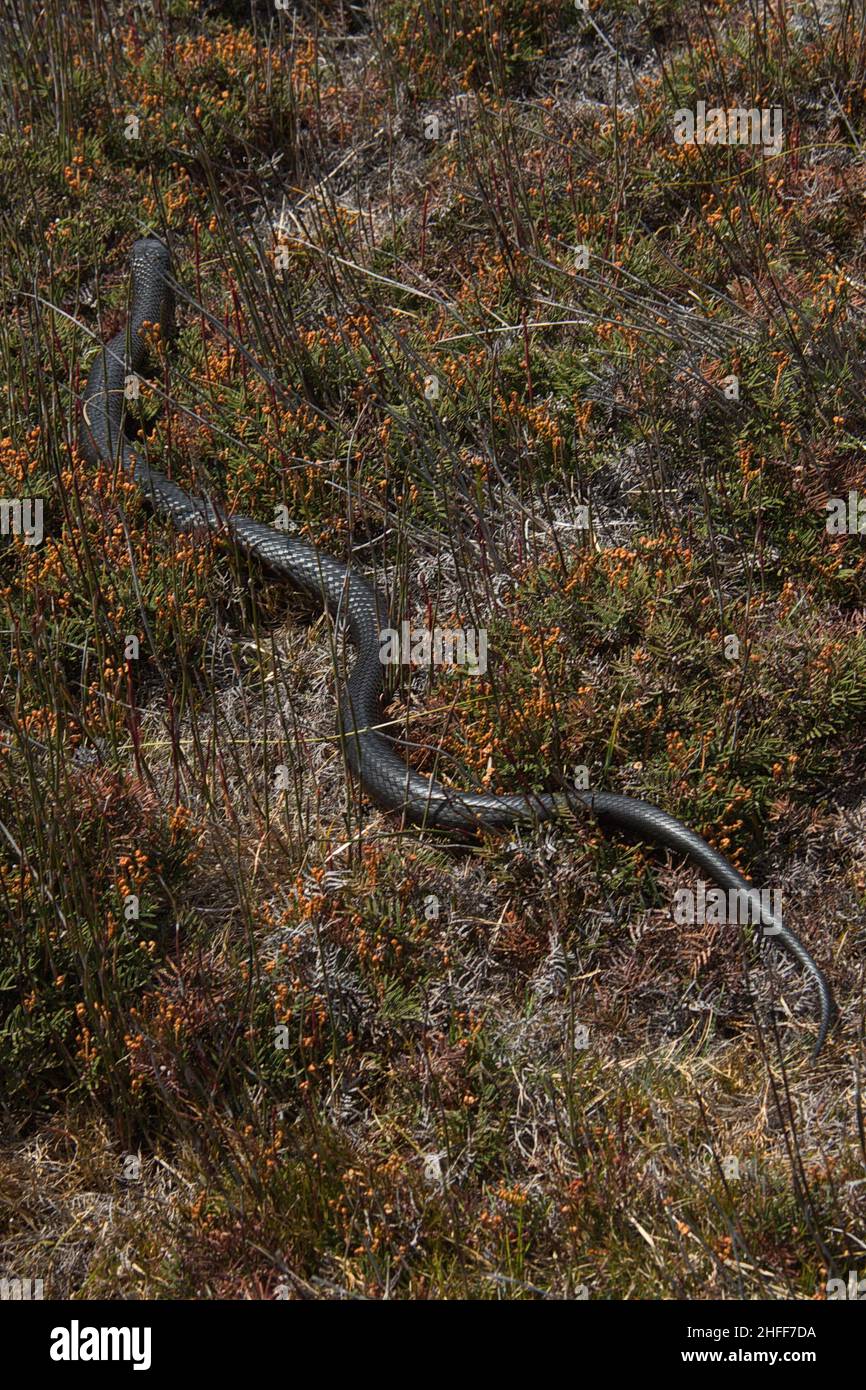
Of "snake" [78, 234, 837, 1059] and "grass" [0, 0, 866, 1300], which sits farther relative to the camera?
"snake" [78, 234, 837, 1059]

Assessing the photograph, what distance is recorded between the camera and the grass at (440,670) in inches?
142

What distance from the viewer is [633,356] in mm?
5391

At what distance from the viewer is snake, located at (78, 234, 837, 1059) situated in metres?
4.22

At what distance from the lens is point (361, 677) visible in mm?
5004

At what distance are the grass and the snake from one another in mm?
90

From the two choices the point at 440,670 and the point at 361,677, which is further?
the point at 361,677

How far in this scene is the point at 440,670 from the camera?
15.9 ft

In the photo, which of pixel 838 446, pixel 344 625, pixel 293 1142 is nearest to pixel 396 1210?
pixel 293 1142

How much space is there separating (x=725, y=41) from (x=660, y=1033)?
193 inches

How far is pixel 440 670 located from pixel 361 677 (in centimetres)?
34

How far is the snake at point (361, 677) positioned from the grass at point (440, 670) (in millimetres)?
90

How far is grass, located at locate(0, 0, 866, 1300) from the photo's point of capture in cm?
361

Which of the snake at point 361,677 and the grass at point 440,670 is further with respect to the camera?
the snake at point 361,677

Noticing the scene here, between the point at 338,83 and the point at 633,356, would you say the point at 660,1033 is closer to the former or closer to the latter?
the point at 633,356
